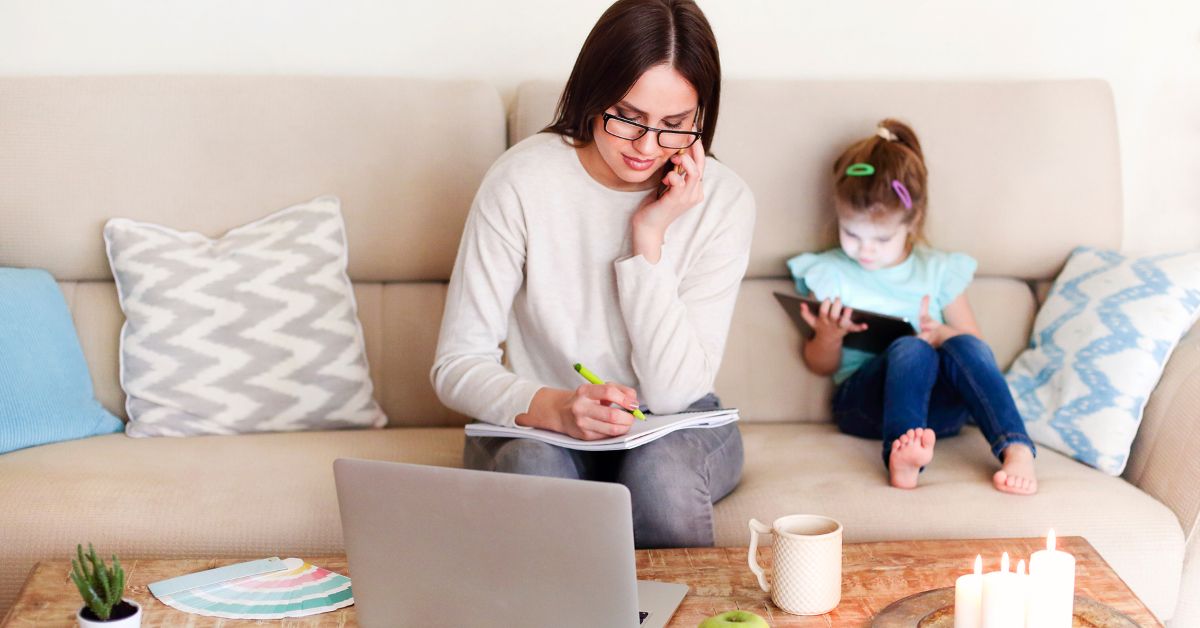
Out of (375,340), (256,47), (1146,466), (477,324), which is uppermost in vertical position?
(256,47)

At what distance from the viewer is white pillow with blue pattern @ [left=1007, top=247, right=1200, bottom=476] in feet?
6.20

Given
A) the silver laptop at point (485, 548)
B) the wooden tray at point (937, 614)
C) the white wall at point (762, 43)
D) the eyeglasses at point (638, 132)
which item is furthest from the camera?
the white wall at point (762, 43)

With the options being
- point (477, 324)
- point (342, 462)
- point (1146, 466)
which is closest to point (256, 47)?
point (477, 324)

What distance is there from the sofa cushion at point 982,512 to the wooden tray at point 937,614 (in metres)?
0.44

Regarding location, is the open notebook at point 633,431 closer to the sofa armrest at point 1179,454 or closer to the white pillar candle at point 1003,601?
the white pillar candle at point 1003,601

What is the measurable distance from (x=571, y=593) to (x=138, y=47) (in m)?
1.69

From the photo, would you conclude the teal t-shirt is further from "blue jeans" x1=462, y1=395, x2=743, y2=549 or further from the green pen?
the green pen

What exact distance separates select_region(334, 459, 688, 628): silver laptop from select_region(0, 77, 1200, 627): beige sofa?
0.70 meters

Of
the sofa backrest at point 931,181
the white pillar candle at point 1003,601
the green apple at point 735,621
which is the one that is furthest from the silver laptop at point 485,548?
the sofa backrest at point 931,181

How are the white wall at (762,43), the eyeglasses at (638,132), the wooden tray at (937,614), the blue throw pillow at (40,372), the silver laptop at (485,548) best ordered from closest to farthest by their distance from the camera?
the silver laptop at (485,548) → the wooden tray at (937,614) → the eyeglasses at (638,132) → the blue throw pillow at (40,372) → the white wall at (762,43)

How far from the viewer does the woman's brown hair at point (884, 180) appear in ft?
6.63

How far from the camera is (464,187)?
2127 millimetres

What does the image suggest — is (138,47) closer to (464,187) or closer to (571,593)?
(464,187)

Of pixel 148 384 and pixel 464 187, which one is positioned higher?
pixel 464 187
